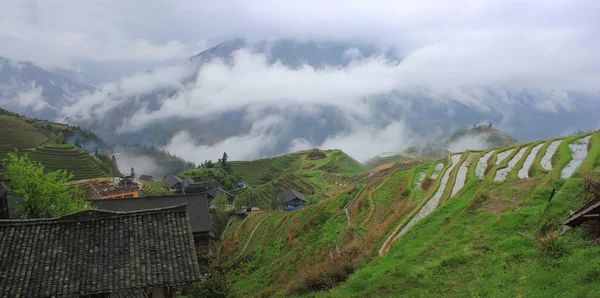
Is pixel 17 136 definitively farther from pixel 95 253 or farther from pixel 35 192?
pixel 95 253

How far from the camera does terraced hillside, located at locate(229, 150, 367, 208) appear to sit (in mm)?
97438

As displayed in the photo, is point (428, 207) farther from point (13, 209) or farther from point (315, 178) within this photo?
point (315, 178)

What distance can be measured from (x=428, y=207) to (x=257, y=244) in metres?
21.7

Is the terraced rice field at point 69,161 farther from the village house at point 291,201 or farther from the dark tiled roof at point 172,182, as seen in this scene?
the village house at point 291,201

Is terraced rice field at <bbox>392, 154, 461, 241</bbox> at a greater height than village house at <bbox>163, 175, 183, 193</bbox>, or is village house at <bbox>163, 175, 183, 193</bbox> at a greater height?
terraced rice field at <bbox>392, 154, 461, 241</bbox>

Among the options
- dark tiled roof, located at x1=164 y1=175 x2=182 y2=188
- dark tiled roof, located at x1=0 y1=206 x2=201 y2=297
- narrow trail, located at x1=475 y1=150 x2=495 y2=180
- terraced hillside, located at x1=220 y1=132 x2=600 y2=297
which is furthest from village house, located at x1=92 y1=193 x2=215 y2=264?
dark tiled roof, located at x1=164 y1=175 x2=182 y2=188

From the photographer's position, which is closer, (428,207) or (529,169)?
(428,207)

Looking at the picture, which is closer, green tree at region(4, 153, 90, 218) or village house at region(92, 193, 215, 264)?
green tree at region(4, 153, 90, 218)

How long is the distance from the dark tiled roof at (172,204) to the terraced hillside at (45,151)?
68349 millimetres

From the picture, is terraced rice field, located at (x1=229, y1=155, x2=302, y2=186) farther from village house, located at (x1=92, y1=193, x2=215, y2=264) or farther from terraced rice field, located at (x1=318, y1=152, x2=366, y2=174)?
village house, located at (x1=92, y1=193, x2=215, y2=264)

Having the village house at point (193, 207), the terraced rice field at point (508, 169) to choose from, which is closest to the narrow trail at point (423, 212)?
the terraced rice field at point (508, 169)

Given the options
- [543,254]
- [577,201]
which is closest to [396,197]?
[577,201]

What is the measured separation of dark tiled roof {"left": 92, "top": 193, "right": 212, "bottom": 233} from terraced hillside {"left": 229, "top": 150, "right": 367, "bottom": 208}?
1663 inches

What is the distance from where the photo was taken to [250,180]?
14125cm
